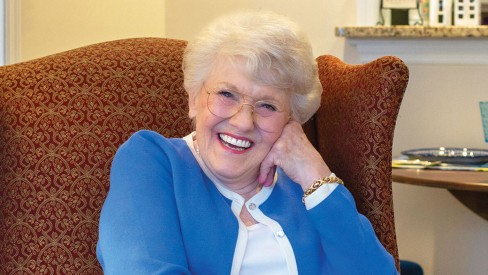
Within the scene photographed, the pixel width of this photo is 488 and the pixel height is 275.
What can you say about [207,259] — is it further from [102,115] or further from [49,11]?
[49,11]

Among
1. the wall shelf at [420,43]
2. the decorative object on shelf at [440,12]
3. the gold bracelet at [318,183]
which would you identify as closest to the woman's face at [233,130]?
the gold bracelet at [318,183]

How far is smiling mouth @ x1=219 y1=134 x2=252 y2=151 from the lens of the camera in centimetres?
171

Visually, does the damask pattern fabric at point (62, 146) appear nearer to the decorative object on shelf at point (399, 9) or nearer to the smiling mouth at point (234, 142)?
the smiling mouth at point (234, 142)

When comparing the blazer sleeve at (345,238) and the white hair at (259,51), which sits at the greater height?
the white hair at (259,51)

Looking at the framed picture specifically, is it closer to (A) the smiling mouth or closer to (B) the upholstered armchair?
(B) the upholstered armchair

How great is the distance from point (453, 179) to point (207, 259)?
1089 millimetres

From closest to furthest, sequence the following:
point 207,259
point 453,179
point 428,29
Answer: point 207,259
point 453,179
point 428,29

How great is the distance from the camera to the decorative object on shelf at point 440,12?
337 cm

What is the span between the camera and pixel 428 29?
10.8ft

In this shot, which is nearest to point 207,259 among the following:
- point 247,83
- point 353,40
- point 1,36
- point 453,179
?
point 247,83

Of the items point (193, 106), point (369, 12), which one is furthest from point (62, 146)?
point (369, 12)

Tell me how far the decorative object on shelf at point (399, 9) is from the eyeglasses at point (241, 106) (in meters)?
1.70

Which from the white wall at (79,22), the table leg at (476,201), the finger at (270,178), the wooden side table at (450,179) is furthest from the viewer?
the table leg at (476,201)

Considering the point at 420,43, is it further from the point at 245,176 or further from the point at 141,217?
the point at 141,217
